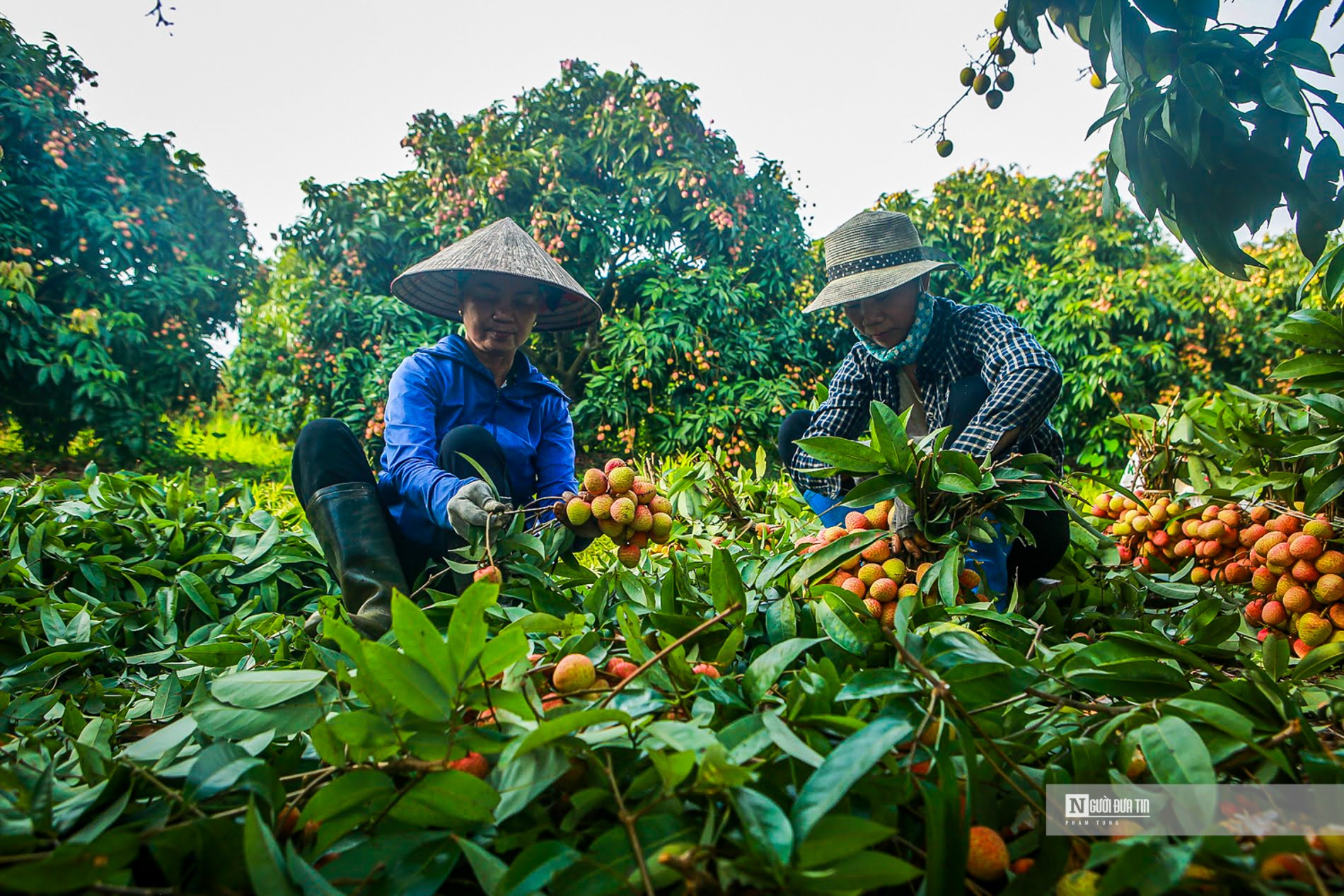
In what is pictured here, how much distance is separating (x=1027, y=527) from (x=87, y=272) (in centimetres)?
521

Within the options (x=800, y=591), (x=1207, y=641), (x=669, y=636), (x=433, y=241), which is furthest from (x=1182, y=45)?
(x=433, y=241)

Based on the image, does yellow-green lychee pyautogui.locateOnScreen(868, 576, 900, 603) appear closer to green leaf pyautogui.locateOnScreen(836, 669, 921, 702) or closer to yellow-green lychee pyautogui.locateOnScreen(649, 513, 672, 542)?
green leaf pyautogui.locateOnScreen(836, 669, 921, 702)

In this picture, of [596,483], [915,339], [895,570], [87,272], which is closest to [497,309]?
[596,483]

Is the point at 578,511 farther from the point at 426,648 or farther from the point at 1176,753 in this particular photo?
the point at 1176,753

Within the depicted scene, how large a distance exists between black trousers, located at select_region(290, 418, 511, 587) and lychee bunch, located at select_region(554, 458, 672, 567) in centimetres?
40

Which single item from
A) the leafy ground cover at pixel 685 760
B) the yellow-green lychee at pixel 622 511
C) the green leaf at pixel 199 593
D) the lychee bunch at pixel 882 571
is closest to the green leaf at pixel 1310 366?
the leafy ground cover at pixel 685 760

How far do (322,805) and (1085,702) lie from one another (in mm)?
658

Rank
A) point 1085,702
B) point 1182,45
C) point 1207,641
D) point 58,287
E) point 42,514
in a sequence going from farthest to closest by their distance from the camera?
point 58,287
point 42,514
point 1182,45
point 1207,641
point 1085,702

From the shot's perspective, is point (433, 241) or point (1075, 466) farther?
point (433, 241)

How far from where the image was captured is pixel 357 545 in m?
1.59

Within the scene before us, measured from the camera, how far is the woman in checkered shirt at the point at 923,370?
1.61 metres

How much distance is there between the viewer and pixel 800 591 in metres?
1.00

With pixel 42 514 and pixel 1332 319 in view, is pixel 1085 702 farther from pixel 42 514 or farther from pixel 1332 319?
pixel 42 514

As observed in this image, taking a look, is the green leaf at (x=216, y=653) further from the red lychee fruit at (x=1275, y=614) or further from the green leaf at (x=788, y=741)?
the red lychee fruit at (x=1275, y=614)
